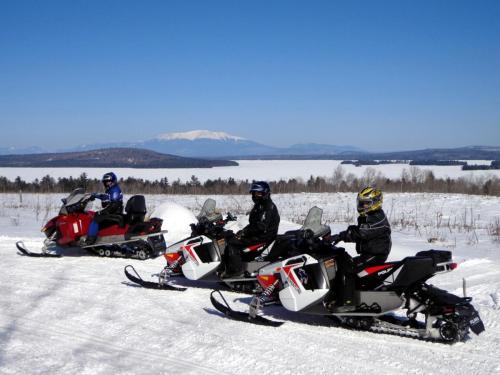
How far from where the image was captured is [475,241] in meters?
13.5

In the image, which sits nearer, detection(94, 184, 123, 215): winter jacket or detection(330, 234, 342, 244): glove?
detection(330, 234, 342, 244): glove

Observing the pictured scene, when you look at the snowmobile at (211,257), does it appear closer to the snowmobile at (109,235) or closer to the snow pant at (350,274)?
the snow pant at (350,274)

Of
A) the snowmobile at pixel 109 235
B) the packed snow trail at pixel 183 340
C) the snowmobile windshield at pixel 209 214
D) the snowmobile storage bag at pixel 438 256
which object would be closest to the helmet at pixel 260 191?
the snowmobile windshield at pixel 209 214

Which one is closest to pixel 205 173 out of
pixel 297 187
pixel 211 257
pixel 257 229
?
pixel 297 187

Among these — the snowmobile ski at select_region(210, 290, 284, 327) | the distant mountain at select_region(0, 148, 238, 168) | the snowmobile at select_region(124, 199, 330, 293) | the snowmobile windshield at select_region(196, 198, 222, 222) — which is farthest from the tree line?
the distant mountain at select_region(0, 148, 238, 168)

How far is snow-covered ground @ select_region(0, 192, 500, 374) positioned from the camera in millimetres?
5469

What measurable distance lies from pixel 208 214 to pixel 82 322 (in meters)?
3.32

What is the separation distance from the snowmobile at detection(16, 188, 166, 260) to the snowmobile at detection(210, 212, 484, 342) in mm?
4793

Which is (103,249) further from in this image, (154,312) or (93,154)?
(93,154)

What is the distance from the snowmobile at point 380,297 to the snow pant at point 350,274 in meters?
0.07

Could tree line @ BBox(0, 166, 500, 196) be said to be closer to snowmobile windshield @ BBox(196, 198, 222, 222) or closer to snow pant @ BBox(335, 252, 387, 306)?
snowmobile windshield @ BBox(196, 198, 222, 222)

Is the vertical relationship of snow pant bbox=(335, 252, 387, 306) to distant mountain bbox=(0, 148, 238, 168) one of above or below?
below

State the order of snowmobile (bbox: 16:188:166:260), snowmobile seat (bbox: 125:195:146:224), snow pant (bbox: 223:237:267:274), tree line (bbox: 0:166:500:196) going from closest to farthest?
snow pant (bbox: 223:237:267:274)
snowmobile (bbox: 16:188:166:260)
snowmobile seat (bbox: 125:195:146:224)
tree line (bbox: 0:166:500:196)

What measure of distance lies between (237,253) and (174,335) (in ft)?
8.34
